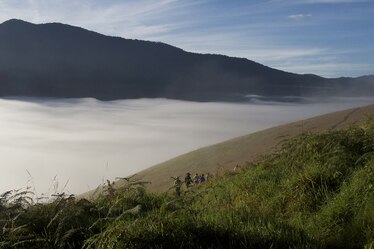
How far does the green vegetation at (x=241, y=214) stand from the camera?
6.12 meters

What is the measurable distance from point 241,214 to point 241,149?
37.9 ft

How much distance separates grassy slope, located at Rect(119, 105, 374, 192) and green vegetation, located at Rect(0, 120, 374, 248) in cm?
675

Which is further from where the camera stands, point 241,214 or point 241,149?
point 241,149

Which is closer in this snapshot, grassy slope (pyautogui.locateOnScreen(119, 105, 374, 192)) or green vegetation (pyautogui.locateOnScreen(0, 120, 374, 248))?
green vegetation (pyautogui.locateOnScreen(0, 120, 374, 248))

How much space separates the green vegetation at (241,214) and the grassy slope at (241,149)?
6753mm

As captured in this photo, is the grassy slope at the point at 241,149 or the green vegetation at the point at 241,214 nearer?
the green vegetation at the point at 241,214

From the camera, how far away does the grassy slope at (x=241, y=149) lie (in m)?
16.6

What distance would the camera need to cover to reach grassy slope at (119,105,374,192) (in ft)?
54.6

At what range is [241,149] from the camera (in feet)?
60.6

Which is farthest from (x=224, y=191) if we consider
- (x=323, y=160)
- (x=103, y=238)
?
(x=103, y=238)

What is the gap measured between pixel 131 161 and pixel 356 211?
16911cm

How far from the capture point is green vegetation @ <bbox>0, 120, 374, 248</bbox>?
6125 millimetres

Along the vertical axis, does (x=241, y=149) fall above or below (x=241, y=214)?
below

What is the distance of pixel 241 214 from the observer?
22.9 ft
